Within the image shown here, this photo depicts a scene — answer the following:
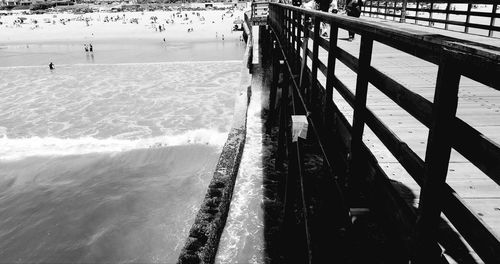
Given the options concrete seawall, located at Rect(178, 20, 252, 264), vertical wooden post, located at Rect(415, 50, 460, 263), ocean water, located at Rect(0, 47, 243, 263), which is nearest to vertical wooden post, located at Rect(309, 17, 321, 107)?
concrete seawall, located at Rect(178, 20, 252, 264)

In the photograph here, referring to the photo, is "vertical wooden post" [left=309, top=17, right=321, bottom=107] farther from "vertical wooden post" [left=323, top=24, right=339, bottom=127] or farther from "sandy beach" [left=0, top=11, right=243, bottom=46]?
"sandy beach" [left=0, top=11, right=243, bottom=46]

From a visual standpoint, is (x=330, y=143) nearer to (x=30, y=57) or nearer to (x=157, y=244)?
(x=157, y=244)

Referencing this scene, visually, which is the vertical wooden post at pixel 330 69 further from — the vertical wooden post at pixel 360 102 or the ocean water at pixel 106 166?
the ocean water at pixel 106 166

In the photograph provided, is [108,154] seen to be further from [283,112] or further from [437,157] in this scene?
[437,157]

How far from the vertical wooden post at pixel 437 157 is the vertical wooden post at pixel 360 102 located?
986mm

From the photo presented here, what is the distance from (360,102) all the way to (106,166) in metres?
13.3

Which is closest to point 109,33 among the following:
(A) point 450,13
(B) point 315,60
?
(A) point 450,13

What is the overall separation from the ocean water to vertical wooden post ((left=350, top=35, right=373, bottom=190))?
753 centimetres

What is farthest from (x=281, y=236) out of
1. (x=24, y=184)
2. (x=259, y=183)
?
(x=24, y=184)

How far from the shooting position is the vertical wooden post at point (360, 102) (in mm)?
2459

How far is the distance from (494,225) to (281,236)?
580cm

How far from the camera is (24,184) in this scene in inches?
512

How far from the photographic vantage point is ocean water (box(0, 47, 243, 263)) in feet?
32.8

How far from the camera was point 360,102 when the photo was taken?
8.82 ft
